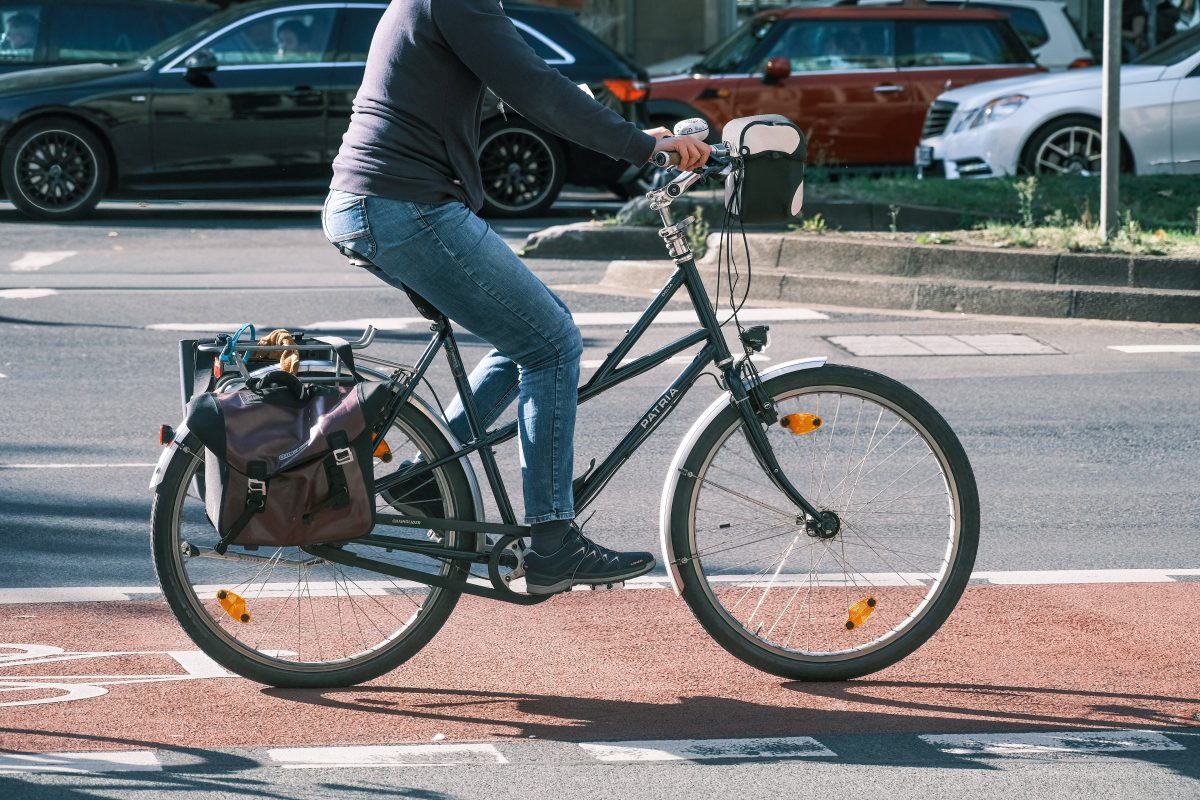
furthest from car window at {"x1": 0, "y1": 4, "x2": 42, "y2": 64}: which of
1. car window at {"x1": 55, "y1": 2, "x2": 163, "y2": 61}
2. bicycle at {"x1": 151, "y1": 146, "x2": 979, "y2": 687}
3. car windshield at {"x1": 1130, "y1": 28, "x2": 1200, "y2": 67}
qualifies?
bicycle at {"x1": 151, "y1": 146, "x2": 979, "y2": 687}

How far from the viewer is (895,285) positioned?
11.3 metres

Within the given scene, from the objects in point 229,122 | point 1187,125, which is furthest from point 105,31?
point 1187,125

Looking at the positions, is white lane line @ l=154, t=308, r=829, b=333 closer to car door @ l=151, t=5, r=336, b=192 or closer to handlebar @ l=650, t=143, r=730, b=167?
car door @ l=151, t=5, r=336, b=192

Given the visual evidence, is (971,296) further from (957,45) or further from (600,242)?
(957,45)

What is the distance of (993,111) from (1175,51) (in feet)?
4.78

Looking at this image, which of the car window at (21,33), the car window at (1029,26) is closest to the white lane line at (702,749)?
the car window at (21,33)

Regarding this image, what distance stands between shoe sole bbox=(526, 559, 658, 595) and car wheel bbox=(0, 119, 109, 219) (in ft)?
38.4

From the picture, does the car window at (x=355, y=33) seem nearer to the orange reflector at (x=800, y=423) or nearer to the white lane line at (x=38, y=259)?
the white lane line at (x=38, y=259)

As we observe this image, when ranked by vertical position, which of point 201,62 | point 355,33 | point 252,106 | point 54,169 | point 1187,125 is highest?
point 355,33

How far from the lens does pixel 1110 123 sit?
39.3 feet

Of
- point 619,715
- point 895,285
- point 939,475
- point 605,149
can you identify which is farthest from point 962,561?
point 895,285

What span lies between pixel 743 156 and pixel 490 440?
898mm

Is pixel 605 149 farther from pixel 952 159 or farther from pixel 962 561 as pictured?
pixel 952 159

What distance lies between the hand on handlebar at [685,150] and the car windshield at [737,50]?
13712 millimetres
